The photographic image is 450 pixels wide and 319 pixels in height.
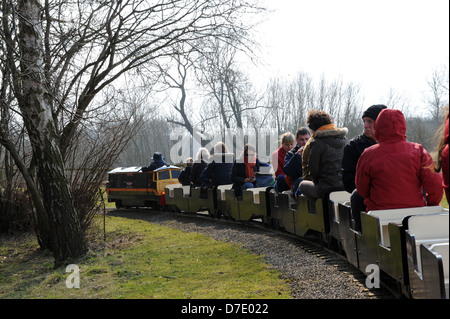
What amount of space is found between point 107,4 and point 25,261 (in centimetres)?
545

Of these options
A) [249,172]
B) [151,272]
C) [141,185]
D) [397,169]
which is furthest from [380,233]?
[141,185]

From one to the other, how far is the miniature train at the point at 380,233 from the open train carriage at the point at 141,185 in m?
7.50

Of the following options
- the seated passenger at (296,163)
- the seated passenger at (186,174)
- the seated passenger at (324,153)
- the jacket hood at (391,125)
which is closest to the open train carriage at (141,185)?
the seated passenger at (186,174)

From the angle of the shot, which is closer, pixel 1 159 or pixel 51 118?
pixel 51 118

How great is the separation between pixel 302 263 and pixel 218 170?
25.7ft

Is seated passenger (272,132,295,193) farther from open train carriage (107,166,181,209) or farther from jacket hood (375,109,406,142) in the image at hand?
open train carriage (107,166,181,209)

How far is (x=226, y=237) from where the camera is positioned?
11453mm

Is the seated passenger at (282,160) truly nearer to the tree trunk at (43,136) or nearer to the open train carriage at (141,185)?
the tree trunk at (43,136)

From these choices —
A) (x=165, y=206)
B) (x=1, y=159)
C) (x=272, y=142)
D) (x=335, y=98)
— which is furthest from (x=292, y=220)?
(x=335, y=98)

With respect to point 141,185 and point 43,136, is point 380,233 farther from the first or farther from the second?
point 141,185

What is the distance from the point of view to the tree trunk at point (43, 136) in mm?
9391

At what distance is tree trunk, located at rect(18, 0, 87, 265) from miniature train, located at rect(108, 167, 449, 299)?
12.6 feet

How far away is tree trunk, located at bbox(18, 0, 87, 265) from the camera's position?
370 inches

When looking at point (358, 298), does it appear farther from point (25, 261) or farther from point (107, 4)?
point (107, 4)
